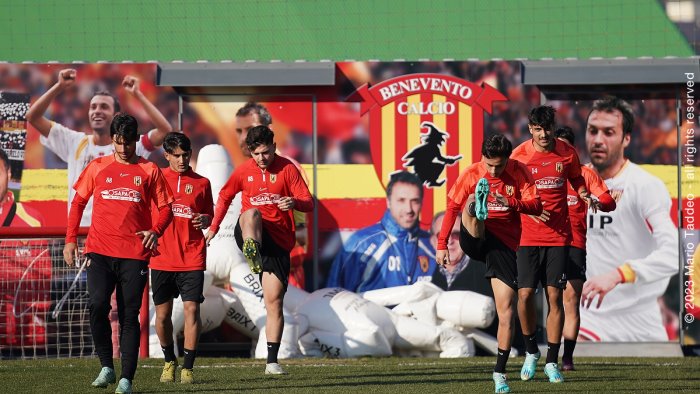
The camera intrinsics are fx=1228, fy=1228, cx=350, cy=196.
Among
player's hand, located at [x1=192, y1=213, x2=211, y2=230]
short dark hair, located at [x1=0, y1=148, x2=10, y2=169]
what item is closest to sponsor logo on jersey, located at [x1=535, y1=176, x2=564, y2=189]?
player's hand, located at [x1=192, y1=213, x2=211, y2=230]

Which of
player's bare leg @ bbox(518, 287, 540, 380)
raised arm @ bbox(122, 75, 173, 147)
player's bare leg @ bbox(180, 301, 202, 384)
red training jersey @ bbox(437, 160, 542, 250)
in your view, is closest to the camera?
red training jersey @ bbox(437, 160, 542, 250)

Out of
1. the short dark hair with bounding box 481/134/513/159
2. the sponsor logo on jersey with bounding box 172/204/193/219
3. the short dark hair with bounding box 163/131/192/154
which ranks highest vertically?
the short dark hair with bounding box 163/131/192/154

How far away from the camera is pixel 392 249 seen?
13.8 m

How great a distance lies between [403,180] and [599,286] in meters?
2.51

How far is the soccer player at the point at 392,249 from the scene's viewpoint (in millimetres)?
13773

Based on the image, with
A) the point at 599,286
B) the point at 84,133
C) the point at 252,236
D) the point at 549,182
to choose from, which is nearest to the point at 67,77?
the point at 84,133

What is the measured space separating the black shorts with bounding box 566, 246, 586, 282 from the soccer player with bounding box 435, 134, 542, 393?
5.87ft

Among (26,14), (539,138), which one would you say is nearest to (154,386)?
(539,138)

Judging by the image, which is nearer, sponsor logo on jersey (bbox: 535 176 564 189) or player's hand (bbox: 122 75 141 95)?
sponsor logo on jersey (bbox: 535 176 564 189)

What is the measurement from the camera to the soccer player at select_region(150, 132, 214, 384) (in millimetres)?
9984

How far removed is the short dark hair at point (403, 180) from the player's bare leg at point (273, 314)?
382 centimetres

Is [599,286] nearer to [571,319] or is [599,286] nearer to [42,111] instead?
[571,319]

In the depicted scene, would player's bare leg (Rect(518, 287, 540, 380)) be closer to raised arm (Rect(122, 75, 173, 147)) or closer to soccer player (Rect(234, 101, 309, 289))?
soccer player (Rect(234, 101, 309, 289))

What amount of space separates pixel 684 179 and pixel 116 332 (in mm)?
6528
